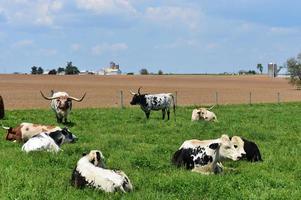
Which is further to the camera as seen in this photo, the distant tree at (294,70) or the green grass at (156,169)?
the distant tree at (294,70)

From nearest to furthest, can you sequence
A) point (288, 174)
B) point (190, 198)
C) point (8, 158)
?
point (190, 198) → point (288, 174) → point (8, 158)

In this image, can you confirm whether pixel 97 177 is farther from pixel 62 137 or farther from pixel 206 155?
pixel 62 137

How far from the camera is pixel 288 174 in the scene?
1098 centimetres

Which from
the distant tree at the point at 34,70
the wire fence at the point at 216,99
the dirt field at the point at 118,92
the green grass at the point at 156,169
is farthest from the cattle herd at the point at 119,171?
the distant tree at the point at 34,70

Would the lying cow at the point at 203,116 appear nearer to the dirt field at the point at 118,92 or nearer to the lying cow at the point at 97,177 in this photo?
the lying cow at the point at 97,177

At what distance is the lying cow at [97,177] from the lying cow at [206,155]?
2.16 meters

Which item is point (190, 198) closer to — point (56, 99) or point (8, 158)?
point (8, 158)

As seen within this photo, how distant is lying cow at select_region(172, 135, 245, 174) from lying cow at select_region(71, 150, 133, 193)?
2159 millimetres

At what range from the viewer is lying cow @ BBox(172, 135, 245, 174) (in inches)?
433

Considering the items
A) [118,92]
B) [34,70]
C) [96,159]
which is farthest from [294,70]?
[34,70]

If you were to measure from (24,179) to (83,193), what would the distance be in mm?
1476

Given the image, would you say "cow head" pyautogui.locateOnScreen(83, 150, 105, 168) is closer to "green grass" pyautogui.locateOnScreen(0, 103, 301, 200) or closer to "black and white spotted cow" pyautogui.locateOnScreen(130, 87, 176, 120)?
"green grass" pyautogui.locateOnScreen(0, 103, 301, 200)

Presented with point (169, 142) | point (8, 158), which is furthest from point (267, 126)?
point (8, 158)

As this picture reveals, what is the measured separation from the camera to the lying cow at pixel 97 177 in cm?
899
